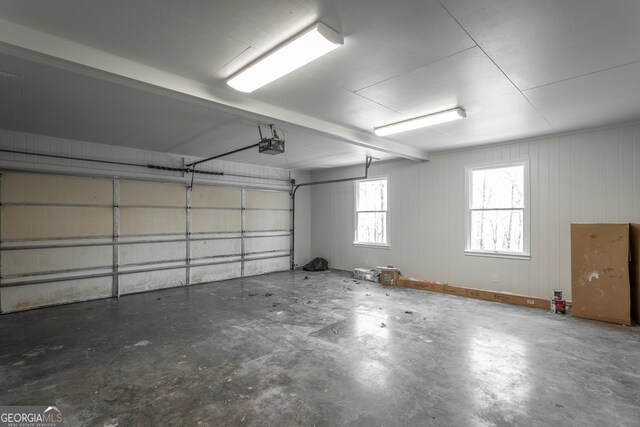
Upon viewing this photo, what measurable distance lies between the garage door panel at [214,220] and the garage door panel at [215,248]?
27 cm

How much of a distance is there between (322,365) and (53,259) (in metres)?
5.14

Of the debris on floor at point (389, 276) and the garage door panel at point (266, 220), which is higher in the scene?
the garage door panel at point (266, 220)

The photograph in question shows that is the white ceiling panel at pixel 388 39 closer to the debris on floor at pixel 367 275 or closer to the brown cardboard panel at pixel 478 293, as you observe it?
the brown cardboard panel at pixel 478 293

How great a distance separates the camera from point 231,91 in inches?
133

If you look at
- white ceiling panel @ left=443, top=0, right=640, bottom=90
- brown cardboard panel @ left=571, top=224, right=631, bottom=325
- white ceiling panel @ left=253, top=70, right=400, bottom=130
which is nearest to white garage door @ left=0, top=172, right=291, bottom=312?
white ceiling panel @ left=253, top=70, right=400, bottom=130

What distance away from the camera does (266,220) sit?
8.34m

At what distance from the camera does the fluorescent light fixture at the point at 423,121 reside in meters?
3.98

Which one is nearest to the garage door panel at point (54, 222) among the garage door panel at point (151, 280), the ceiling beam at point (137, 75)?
the garage door panel at point (151, 280)

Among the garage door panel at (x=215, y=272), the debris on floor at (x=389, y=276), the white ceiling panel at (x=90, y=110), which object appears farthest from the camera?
the garage door panel at (x=215, y=272)

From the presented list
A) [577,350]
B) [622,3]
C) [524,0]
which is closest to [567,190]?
[577,350]

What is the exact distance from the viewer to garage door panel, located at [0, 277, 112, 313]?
4844 millimetres

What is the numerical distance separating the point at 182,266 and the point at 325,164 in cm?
423

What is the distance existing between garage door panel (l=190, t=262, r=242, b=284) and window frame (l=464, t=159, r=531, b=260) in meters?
5.37

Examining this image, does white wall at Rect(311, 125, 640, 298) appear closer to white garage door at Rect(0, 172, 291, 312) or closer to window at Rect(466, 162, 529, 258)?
window at Rect(466, 162, 529, 258)
